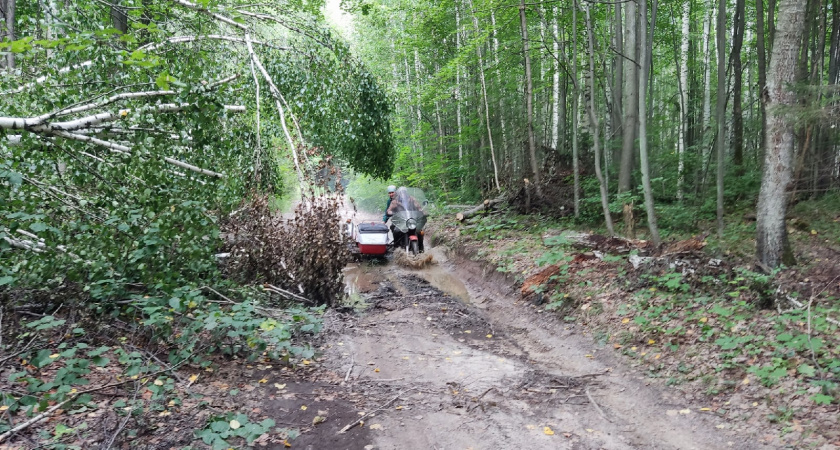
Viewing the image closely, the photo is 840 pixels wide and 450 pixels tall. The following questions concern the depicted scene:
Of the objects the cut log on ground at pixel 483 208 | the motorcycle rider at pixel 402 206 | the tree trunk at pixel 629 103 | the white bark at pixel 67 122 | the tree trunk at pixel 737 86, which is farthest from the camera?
the cut log on ground at pixel 483 208

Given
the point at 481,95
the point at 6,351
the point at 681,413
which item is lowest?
the point at 681,413

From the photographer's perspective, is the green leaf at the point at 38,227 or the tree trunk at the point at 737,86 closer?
the green leaf at the point at 38,227

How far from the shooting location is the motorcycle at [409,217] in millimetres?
11633

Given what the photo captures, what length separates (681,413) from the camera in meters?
4.23

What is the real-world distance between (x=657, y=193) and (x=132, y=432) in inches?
482

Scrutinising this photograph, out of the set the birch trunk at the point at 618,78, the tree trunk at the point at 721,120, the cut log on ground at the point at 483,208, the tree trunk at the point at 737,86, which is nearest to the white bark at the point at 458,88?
Result: the cut log on ground at the point at 483,208

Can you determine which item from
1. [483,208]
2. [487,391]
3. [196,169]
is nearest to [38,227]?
[196,169]

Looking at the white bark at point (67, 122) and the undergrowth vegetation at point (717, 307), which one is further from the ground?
the white bark at point (67, 122)

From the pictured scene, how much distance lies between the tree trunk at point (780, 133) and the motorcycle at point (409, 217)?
714 centimetres

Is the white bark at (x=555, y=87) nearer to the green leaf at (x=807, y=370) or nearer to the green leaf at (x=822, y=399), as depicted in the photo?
the green leaf at (x=807, y=370)

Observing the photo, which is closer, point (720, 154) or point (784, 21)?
point (784, 21)

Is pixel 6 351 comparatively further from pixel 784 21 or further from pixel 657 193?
pixel 657 193

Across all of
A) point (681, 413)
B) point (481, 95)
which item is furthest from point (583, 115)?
point (681, 413)

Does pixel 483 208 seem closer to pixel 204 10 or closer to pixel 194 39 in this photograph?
pixel 194 39
